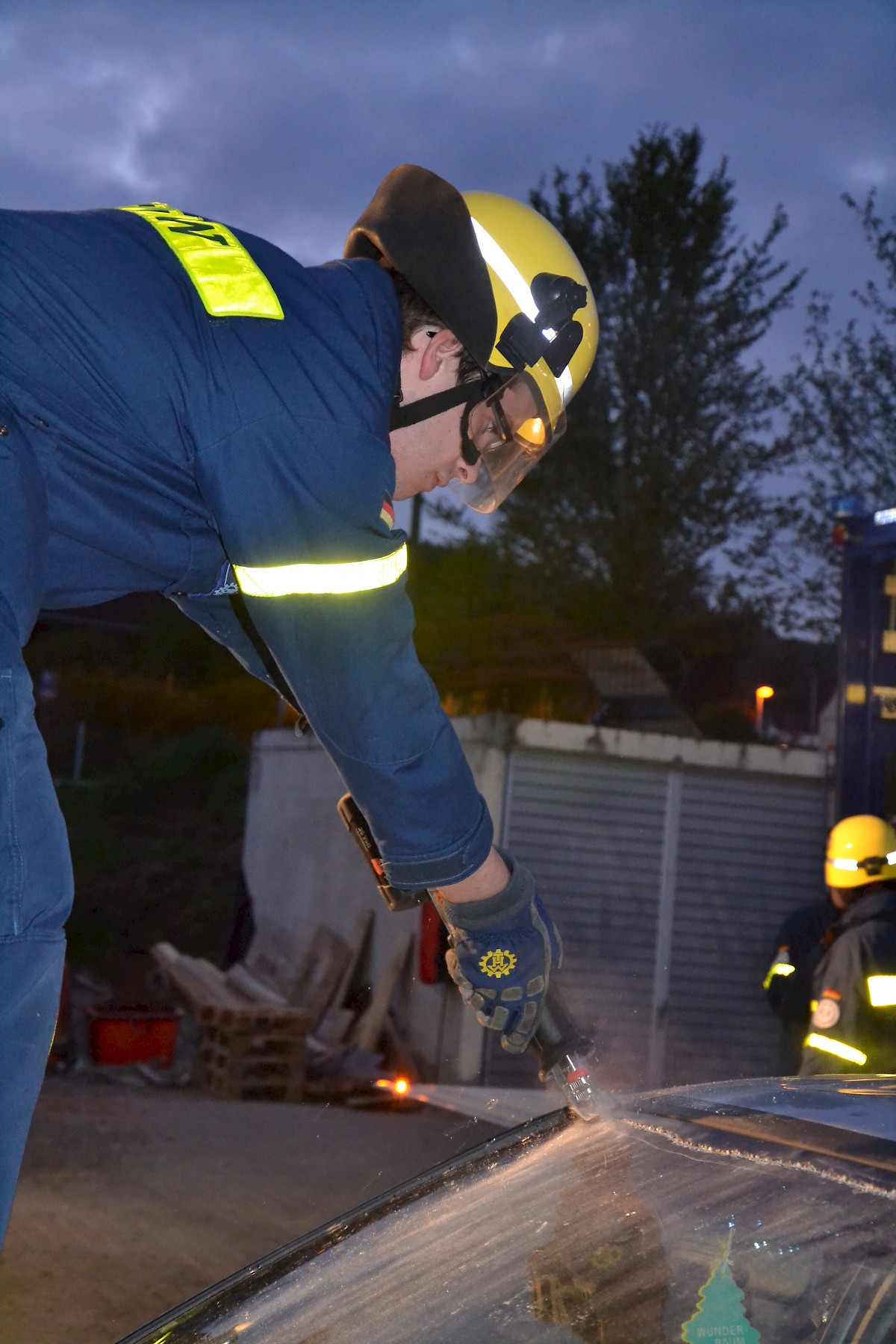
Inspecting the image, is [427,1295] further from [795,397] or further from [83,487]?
[795,397]

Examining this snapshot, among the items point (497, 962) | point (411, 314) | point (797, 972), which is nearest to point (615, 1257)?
point (497, 962)

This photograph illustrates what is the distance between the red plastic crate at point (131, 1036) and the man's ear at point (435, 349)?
8501mm

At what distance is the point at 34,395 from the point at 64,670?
29609 millimetres

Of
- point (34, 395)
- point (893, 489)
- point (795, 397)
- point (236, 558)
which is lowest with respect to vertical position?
point (236, 558)

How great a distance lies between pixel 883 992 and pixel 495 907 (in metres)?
3.67

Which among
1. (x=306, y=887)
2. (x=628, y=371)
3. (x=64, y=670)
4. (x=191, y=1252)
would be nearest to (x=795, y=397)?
(x=628, y=371)

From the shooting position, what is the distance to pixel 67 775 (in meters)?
25.6

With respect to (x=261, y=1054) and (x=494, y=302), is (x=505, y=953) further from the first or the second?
(x=261, y=1054)

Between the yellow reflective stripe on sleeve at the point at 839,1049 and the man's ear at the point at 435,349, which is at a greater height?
the man's ear at the point at 435,349

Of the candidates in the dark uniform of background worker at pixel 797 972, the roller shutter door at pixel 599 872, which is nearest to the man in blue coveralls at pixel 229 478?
the dark uniform of background worker at pixel 797 972

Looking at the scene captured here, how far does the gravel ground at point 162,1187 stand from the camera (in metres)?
4.98

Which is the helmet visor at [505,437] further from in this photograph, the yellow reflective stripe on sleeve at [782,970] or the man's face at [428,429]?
the yellow reflective stripe on sleeve at [782,970]

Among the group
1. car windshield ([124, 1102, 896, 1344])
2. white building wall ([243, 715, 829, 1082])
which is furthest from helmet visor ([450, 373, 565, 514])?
white building wall ([243, 715, 829, 1082])

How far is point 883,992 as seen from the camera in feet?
17.2
